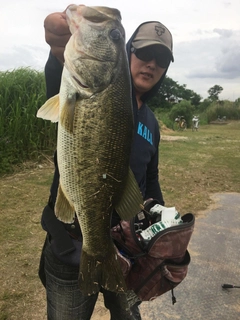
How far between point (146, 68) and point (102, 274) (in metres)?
1.31

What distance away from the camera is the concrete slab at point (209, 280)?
3.00 meters

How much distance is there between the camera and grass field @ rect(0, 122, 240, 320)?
Result: 3.10 meters

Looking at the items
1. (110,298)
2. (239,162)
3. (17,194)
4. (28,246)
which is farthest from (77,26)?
(239,162)

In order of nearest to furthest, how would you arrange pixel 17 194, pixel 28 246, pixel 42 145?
pixel 28 246 → pixel 17 194 → pixel 42 145

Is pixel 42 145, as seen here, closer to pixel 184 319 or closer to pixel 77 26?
pixel 184 319

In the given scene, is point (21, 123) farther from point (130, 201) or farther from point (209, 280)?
point (130, 201)

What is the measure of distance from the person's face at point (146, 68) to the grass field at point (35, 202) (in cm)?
208

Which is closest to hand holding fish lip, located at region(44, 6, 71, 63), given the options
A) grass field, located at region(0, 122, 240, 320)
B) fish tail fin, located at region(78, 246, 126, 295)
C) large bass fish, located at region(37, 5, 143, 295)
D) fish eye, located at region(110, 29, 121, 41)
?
large bass fish, located at region(37, 5, 143, 295)

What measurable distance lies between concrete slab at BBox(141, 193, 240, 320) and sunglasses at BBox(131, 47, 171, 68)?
7.27 feet

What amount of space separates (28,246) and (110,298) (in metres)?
2.25

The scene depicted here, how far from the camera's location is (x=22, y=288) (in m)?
3.24

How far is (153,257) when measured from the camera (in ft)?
6.17

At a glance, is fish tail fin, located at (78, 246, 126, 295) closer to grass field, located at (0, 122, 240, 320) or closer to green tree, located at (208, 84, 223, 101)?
grass field, located at (0, 122, 240, 320)

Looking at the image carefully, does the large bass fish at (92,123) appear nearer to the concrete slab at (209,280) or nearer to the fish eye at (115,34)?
the fish eye at (115,34)
